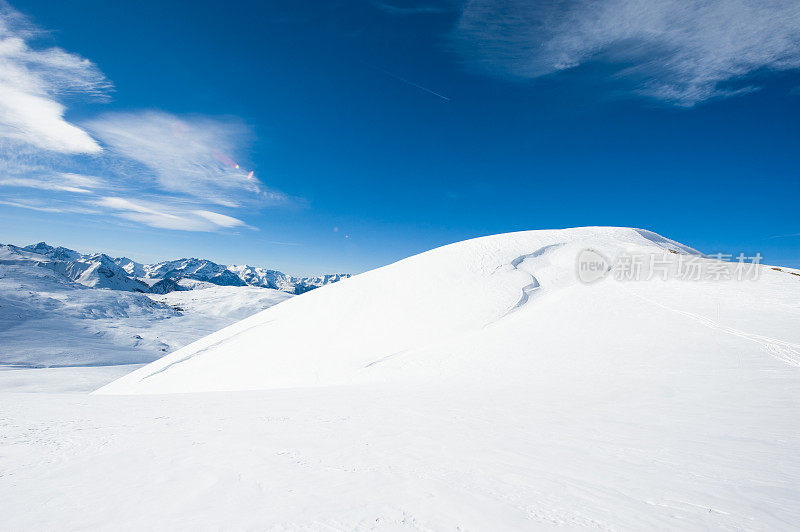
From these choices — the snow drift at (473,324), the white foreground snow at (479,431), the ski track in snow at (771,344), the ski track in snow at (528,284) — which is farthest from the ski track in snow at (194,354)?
the ski track in snow at (771,344)

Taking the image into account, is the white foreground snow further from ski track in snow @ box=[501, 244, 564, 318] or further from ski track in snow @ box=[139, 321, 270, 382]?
ski track in snow @ box=[139, 321, 270, 382]

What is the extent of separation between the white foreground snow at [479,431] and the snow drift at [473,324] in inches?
5.2

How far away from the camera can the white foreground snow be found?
362 cm

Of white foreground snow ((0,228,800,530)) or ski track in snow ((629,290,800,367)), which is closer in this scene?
white foreground snow ((0,228,800,530))

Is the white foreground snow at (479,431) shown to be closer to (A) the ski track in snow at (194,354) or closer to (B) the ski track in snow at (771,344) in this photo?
(B) the ski track in snow at (771,344)

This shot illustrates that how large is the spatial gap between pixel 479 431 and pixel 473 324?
374 inches

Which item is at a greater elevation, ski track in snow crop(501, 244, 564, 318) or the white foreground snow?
ski track in snow crop(501, 244, 564, 318)

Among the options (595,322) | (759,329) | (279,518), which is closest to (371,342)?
(595,322)

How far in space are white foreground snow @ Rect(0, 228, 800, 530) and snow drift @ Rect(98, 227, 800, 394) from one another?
131 millimetres

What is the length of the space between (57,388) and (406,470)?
4292 cm

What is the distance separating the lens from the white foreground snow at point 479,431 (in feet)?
11.9

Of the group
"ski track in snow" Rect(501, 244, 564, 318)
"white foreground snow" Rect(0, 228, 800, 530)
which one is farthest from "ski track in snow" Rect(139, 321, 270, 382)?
"ski track in snow" Rect(501, 244, 564, 318)

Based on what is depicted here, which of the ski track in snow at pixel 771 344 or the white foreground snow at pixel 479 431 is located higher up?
the ski track in snow at pixel 771 344

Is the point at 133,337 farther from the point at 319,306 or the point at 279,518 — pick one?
the point at 279,518
